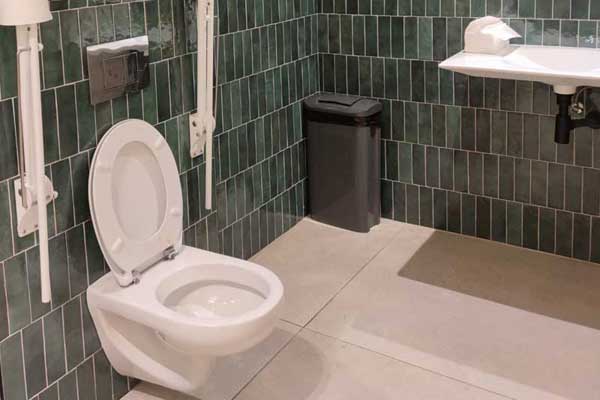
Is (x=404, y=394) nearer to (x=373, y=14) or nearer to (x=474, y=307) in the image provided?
(x=474, y=307)

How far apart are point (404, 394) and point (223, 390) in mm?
619

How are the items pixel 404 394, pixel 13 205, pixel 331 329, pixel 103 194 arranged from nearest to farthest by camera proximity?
pixel 13 205
pixel 103 194
pixel 404 394
pixel 331 329

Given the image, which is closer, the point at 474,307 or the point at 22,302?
the point at 22,302

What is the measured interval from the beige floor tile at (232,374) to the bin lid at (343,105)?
45.3 inches

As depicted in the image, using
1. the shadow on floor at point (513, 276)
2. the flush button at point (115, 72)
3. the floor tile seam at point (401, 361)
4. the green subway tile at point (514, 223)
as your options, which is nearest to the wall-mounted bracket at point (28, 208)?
the flush button at point (115, 72)

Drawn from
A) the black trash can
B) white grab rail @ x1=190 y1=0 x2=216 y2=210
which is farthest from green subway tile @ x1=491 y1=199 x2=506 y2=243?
white grab rail @ x1=190 y1=0 x2=216 y2=210

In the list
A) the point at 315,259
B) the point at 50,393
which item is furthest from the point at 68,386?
the point at 315,259

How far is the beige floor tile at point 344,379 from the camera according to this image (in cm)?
249

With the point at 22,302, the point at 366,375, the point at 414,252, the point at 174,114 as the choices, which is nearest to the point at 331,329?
the point at 366,375

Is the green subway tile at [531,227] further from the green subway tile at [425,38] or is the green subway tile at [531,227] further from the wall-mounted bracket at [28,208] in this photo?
the wall-mounted bracket at [28,208]

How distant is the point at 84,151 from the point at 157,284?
0.47 metres

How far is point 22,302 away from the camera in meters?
2.04

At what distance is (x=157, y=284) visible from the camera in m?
2.29

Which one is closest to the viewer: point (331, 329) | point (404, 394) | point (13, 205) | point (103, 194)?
point (13, 205)
